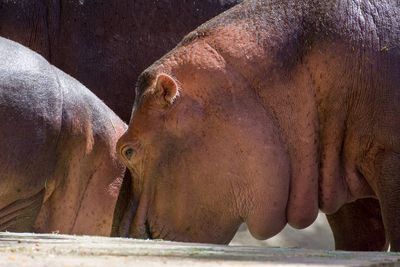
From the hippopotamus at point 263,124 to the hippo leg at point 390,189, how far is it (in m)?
0.02

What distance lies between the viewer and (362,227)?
4.13 m

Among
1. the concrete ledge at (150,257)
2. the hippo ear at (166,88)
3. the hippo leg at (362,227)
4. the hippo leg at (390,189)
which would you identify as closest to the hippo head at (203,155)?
the hippo ear at (166,88)

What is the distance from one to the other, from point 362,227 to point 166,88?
59.2 inches

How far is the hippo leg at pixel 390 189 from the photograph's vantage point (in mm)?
3312

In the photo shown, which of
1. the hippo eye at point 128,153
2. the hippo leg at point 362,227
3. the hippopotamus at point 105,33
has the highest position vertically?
the hippopotamus at point 105,33

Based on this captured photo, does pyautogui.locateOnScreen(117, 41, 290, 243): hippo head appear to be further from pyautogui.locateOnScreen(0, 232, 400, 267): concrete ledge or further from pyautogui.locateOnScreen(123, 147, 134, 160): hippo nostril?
pyautogui.locateOnScreen(0, 232, 400, 267): concrete ledge

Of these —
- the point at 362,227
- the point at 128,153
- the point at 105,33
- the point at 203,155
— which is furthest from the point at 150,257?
the point at 105,33

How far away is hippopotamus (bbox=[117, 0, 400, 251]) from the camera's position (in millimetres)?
3420

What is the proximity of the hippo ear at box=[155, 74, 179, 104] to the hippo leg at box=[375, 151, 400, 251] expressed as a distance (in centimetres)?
103

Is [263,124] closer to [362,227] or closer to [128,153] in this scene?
[128,153]

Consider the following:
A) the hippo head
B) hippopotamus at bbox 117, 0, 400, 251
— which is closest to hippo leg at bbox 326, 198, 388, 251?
hippopotamus at bbox 117, 0, 400, 251

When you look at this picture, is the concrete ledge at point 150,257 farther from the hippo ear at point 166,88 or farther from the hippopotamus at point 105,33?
the hippopotamus at point 105,33

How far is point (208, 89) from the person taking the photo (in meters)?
3.52

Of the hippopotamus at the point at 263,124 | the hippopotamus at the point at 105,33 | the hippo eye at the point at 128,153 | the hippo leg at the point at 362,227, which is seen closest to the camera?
the hippopotamus at the point at 263,124
